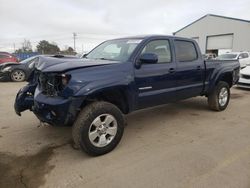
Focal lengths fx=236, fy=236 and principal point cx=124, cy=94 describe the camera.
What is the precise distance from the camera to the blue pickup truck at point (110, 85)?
3.26 metres

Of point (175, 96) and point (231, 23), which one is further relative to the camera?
point (231, 23)

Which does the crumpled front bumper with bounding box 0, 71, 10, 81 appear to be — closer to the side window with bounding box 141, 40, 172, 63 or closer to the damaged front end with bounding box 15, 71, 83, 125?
the damaged front end with bounding box 15, 71, 83, 125

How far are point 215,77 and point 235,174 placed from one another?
3.16m

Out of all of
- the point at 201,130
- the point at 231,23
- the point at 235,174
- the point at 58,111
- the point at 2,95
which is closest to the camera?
the point at 235,174

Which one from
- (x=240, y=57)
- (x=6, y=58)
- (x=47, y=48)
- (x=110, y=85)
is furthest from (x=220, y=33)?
(x=47, y=48)

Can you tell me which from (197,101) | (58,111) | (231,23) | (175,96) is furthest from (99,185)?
(231,23)

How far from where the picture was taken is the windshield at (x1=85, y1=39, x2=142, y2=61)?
411 cm

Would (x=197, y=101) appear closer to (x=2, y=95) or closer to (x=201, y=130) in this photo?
(x=201, y=130)

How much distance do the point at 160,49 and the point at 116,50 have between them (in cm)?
84

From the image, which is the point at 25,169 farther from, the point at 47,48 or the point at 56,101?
the point at 47,48

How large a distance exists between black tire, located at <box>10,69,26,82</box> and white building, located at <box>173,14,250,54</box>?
85.0 feet

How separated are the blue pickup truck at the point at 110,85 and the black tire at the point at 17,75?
8.36m

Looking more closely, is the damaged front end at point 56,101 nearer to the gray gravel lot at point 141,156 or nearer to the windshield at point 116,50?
the gray gravel lot at point 141,156

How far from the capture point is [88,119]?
3289 millimetres
